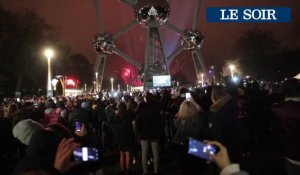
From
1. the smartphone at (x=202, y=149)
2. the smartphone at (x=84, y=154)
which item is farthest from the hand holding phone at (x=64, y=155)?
the smartphone at (x=202, y=149)

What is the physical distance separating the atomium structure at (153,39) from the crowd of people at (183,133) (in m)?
27.1

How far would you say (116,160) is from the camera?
47.8 feet

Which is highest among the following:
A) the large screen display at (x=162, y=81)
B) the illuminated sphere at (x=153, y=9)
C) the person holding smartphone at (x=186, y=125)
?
the illuminated sphere at (x=153, y=9)

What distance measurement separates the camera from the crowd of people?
3.97 meters

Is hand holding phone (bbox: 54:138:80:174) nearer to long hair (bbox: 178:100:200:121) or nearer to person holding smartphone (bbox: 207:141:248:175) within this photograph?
person holding smartphone (bbox: 207:141:248:175)

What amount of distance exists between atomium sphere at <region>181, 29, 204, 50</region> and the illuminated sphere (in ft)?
20.0

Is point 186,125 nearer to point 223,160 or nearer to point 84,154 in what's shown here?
point 84,154

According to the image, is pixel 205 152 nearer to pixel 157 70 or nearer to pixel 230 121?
pixel 230 121

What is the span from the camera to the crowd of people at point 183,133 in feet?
13.0

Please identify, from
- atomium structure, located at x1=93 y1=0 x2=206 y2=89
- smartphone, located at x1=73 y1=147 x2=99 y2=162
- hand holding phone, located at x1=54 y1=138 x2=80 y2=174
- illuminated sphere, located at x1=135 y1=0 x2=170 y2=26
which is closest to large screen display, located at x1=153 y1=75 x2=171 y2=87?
atomium structure, located at x1=93 y1=0 x2=206 y2=89

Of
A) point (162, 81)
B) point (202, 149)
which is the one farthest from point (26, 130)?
point (162, 81)

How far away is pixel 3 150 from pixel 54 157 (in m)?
8.66

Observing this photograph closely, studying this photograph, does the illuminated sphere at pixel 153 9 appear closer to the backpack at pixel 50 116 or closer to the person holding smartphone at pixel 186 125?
the backpack at pixel 50 116

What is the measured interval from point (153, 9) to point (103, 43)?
745 cm
